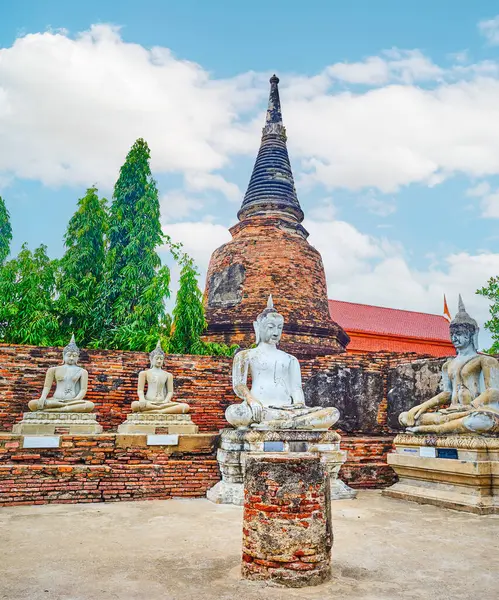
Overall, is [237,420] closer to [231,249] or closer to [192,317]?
[192,317]

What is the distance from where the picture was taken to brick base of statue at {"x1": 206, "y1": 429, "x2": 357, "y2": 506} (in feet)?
20.1

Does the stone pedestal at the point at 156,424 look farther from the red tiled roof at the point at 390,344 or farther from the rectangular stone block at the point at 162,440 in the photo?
the red tiled roof at the point at 390,344

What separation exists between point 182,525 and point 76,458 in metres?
2.08

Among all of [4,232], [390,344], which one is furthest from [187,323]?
[4,232]

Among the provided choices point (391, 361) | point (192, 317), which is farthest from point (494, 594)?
point (192, 317)

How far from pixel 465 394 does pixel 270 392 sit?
2478mm

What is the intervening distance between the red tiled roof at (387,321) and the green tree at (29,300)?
11010 millimetres

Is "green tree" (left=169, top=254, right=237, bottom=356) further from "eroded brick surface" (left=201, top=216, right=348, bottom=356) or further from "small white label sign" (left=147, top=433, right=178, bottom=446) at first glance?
"small white label sign" (left=147, top=433, right=178, bottom=446)

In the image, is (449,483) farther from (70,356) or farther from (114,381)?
(70,356)

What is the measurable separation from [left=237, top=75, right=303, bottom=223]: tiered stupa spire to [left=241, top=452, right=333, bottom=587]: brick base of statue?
12348 mm

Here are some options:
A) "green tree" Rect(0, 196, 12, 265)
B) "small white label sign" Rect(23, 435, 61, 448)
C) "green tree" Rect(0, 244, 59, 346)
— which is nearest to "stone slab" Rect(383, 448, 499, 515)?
"small white label sign" Rect(23, 435, 61, 448)

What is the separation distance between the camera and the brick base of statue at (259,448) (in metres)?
6.13

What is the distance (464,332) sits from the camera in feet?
22.1

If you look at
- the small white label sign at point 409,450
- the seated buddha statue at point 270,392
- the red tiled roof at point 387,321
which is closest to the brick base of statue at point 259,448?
the seated buddha statue at point 270,392
